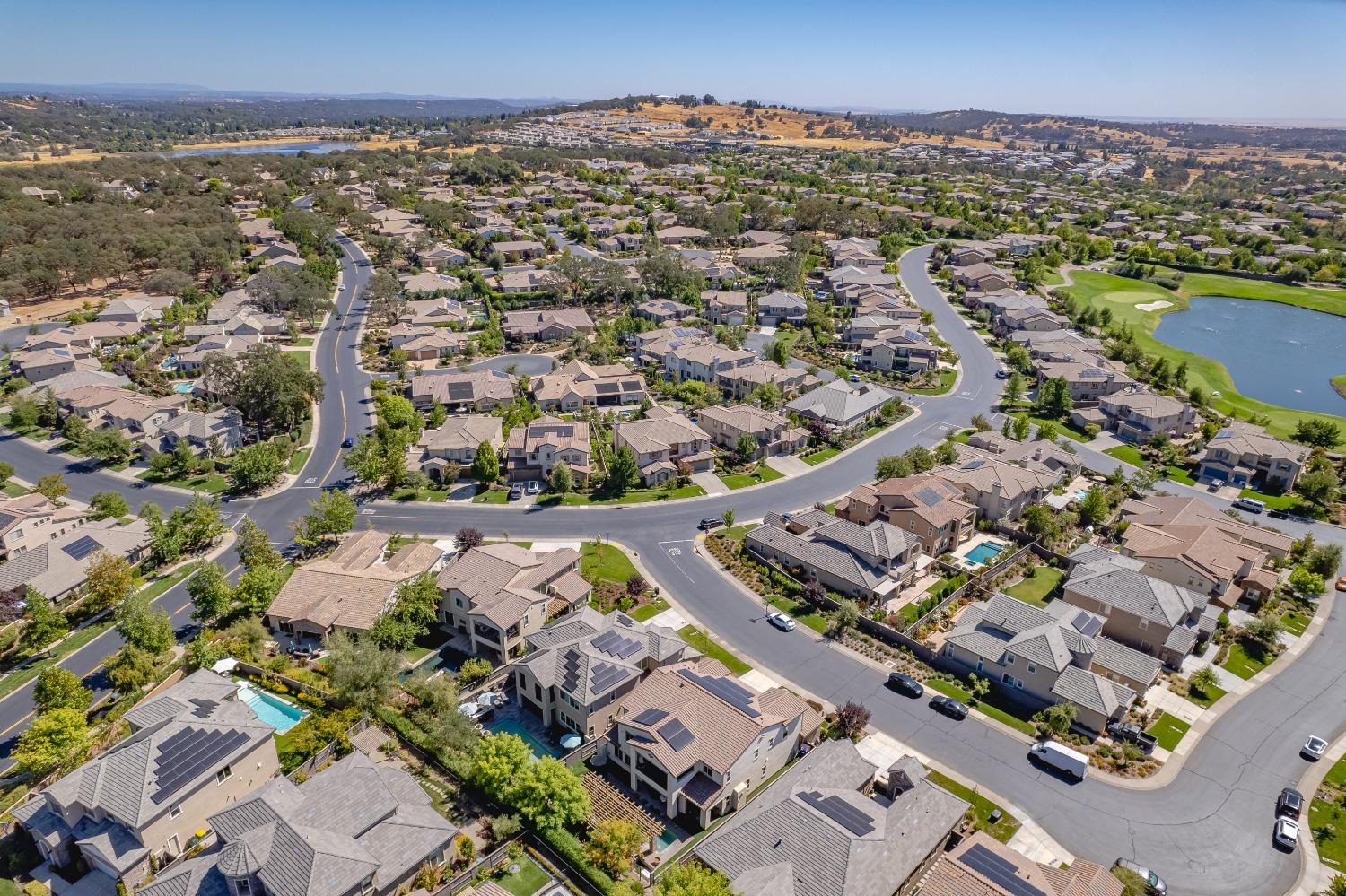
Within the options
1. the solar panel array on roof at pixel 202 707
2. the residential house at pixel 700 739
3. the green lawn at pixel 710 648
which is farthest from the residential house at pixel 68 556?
the green lawn at pixel 710 648

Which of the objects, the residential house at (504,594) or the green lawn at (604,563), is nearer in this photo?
the residential house at (504,594)

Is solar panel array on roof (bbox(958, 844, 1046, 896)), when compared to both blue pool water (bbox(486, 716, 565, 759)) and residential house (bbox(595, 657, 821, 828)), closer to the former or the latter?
residential house (bbox(595, 657, 821, 828))

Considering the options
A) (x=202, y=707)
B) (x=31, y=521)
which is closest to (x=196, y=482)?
(x=31, y=521)

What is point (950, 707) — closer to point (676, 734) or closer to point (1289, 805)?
point (1289, 805)

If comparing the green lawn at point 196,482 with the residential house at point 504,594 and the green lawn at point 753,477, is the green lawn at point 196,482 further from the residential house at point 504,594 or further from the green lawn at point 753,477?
the green lawn at point 753,477

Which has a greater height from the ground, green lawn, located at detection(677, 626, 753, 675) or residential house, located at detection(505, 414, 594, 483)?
residential house, located at detection(505, 414, 594, 483)

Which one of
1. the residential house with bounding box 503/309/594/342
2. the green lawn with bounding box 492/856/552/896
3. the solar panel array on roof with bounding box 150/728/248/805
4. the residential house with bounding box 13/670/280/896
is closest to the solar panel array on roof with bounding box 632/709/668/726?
the green lawn with bounding box 492/856/552/896

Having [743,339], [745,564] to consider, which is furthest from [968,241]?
[745,564]
